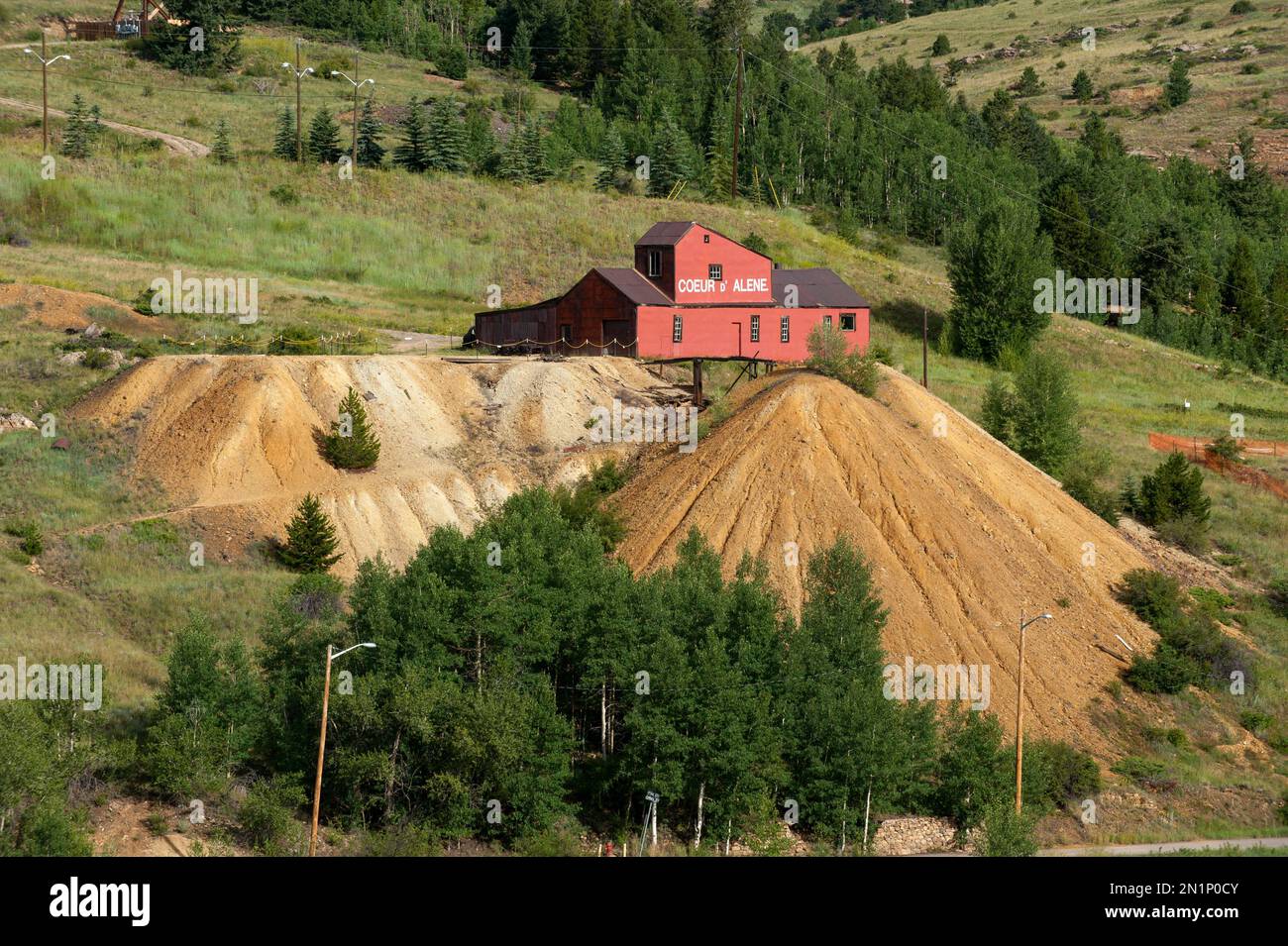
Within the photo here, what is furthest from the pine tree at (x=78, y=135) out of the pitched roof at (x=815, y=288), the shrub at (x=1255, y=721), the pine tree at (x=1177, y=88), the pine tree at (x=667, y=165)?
the pine tree at (x=1177, y=88)

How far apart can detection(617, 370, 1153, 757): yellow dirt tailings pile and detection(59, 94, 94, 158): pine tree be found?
55.6 metres

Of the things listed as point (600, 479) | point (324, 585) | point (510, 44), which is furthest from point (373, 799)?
point (510, 44)

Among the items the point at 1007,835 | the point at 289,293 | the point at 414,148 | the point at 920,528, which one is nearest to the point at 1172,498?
the point at 920,528

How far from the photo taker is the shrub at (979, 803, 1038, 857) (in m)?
40.6

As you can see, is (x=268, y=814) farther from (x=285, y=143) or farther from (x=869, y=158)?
(x=869, y=158)

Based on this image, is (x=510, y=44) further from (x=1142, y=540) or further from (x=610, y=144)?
(x=1142, y=540)

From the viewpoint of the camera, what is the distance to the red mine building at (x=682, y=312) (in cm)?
7344

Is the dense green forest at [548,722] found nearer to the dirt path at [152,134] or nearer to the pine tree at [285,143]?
the pine tree at [285,143]

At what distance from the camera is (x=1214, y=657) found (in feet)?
187

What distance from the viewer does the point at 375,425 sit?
64.7m

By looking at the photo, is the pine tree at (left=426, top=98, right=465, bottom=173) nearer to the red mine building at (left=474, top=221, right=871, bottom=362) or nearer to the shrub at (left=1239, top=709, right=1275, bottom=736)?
the red mine building at (left=474, top=221, right=871, bottom=362)

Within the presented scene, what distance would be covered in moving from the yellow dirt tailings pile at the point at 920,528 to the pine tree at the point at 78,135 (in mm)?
55588

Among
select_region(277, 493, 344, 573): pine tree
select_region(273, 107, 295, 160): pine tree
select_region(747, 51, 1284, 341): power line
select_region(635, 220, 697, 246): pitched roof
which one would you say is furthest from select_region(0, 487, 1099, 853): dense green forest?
select_region(747, 51, 1284, 341): power line

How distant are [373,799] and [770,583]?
16906 millimetres
